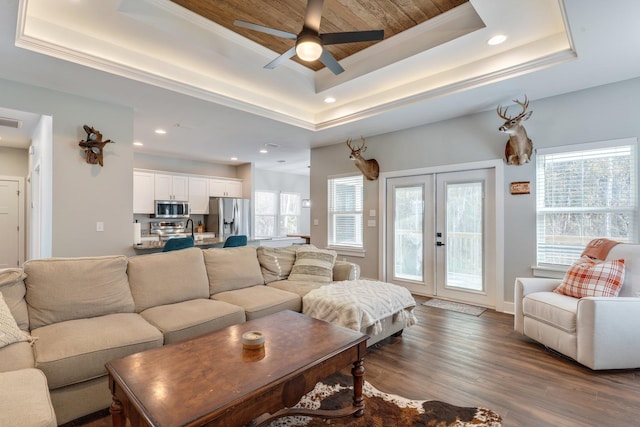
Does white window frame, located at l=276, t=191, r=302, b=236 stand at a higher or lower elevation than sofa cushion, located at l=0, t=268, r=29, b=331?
higher

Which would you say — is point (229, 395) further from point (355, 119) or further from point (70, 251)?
point (355, 119)

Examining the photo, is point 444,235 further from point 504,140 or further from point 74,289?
point 74,289

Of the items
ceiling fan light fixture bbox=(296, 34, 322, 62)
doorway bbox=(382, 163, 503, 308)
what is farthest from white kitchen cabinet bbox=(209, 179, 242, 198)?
ceiling fan light fixture bbox=(296, 34, 322, 62)

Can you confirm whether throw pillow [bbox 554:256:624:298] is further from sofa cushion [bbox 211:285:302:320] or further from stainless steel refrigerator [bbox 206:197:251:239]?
stainless steel refrigerator [bbox 206:197:251:239]

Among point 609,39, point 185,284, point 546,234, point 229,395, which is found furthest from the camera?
point 546,234

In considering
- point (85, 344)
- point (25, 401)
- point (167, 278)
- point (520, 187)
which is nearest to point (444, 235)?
point (520, 187)

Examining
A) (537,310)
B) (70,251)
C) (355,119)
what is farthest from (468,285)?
(70,251)

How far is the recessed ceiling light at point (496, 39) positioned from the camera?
2.96 metres

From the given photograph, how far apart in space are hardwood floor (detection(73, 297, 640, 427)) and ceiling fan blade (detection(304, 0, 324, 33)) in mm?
2588

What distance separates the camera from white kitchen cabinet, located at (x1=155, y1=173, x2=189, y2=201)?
6.93m

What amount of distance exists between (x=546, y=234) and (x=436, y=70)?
235 centimetres

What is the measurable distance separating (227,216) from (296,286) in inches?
190

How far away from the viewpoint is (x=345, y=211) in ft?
19.2

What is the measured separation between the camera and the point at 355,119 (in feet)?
14.9
